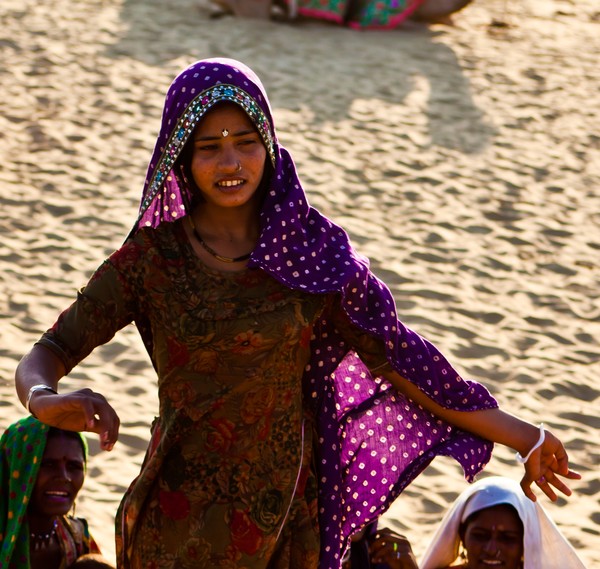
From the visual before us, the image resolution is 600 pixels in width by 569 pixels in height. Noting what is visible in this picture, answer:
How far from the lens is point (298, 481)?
268cm

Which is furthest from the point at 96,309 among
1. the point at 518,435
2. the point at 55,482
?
the point at 55,482

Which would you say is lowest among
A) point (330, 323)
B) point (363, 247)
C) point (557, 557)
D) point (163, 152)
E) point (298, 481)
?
point (363, 247)

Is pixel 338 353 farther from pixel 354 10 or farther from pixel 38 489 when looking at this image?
pixel 354 10

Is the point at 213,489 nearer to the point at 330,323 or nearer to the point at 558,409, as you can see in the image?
the point at 330,323

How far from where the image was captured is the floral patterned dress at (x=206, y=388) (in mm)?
2545

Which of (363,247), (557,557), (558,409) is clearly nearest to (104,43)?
(363,247)

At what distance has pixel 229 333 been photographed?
252 cm

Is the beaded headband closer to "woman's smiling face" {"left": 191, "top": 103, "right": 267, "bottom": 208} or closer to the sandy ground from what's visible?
"woman's smiling face" {"left": 191, "top": 103, "right": 267, "bottom": 208}

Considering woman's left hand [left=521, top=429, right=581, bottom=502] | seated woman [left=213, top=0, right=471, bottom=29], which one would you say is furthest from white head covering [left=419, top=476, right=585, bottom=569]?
seated woman [left=213, top=0, right=471, bottom=29]

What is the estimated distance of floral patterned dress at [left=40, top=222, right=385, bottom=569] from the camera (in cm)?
254

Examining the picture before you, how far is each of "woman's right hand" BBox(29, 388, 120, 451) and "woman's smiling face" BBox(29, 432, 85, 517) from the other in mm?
1545

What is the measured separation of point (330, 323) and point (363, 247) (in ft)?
18.6

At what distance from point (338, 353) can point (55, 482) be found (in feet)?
4.72

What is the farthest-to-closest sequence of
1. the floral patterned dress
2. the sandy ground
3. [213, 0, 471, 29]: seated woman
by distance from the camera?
[213, 0, 471, 29]: seated woman → the sandy ground → the floral patterned dress
